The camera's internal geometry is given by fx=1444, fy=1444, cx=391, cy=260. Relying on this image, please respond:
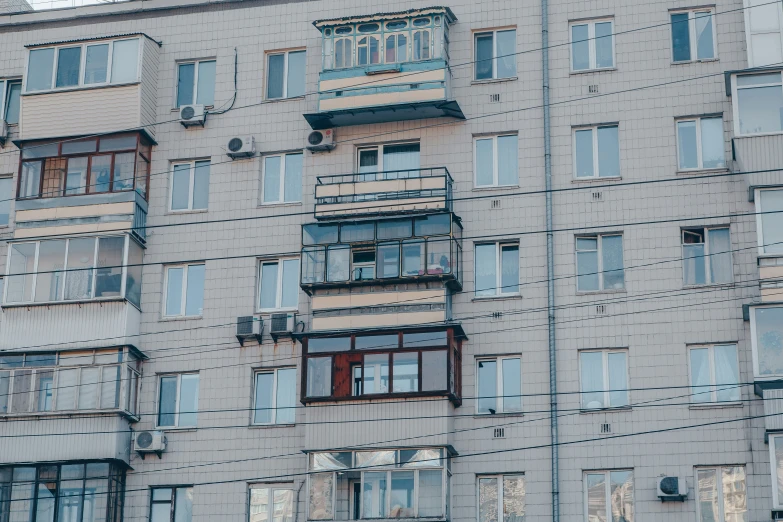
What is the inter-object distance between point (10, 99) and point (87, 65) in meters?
3.70

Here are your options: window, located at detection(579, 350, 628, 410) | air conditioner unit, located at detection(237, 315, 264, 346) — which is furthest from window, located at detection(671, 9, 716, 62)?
air conditioner unit, located at detection(237, 315, 264, 346)

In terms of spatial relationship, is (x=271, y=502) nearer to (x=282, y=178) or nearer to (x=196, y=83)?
(x=282, y=178)

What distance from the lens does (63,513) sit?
1647 inches

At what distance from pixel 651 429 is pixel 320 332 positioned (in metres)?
9.68

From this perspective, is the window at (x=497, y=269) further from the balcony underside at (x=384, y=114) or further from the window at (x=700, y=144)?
the window at (x=700, y=144)

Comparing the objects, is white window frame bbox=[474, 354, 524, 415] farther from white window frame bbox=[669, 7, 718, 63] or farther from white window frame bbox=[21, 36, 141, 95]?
white window frame bbox=[21, 36, 141, 95]

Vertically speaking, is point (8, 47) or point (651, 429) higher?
point (8, 47)

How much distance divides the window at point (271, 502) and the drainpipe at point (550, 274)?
759 cm

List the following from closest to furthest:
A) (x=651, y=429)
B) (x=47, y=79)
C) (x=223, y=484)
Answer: (x=651, y=429)
(x=223, y=484)
(x=47, y=79)

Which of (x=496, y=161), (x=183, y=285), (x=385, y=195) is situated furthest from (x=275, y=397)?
(x=496, y=161)

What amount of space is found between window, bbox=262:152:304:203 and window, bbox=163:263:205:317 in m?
3.11

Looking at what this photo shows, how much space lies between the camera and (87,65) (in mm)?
45719

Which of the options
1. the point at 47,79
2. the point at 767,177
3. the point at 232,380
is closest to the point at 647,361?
the point at 767,177

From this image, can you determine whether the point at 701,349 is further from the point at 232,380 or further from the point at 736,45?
the point at 232,380
